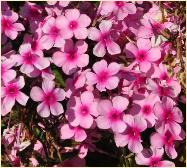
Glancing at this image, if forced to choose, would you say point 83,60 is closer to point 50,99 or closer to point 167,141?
point 50,99

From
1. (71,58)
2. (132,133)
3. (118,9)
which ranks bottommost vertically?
(132,133)

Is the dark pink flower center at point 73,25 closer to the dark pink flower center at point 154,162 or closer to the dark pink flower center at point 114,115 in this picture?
the dark pink flower center at point 114,115

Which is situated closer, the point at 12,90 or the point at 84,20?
the point at 12,90

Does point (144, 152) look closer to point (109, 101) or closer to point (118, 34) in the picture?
point (109, 101)

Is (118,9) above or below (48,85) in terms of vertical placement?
above

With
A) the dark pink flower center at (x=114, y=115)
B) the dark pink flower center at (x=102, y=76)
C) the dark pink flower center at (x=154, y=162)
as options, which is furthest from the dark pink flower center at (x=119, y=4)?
the dark pink flower center at (x=154, y=162)

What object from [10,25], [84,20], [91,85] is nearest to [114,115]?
[91,85]

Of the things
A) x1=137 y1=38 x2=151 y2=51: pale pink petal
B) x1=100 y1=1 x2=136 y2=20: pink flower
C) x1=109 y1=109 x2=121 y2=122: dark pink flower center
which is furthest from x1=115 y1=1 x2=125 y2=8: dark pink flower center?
x1=109 y1=109 x2=121 y2=122: dark pink flower center
